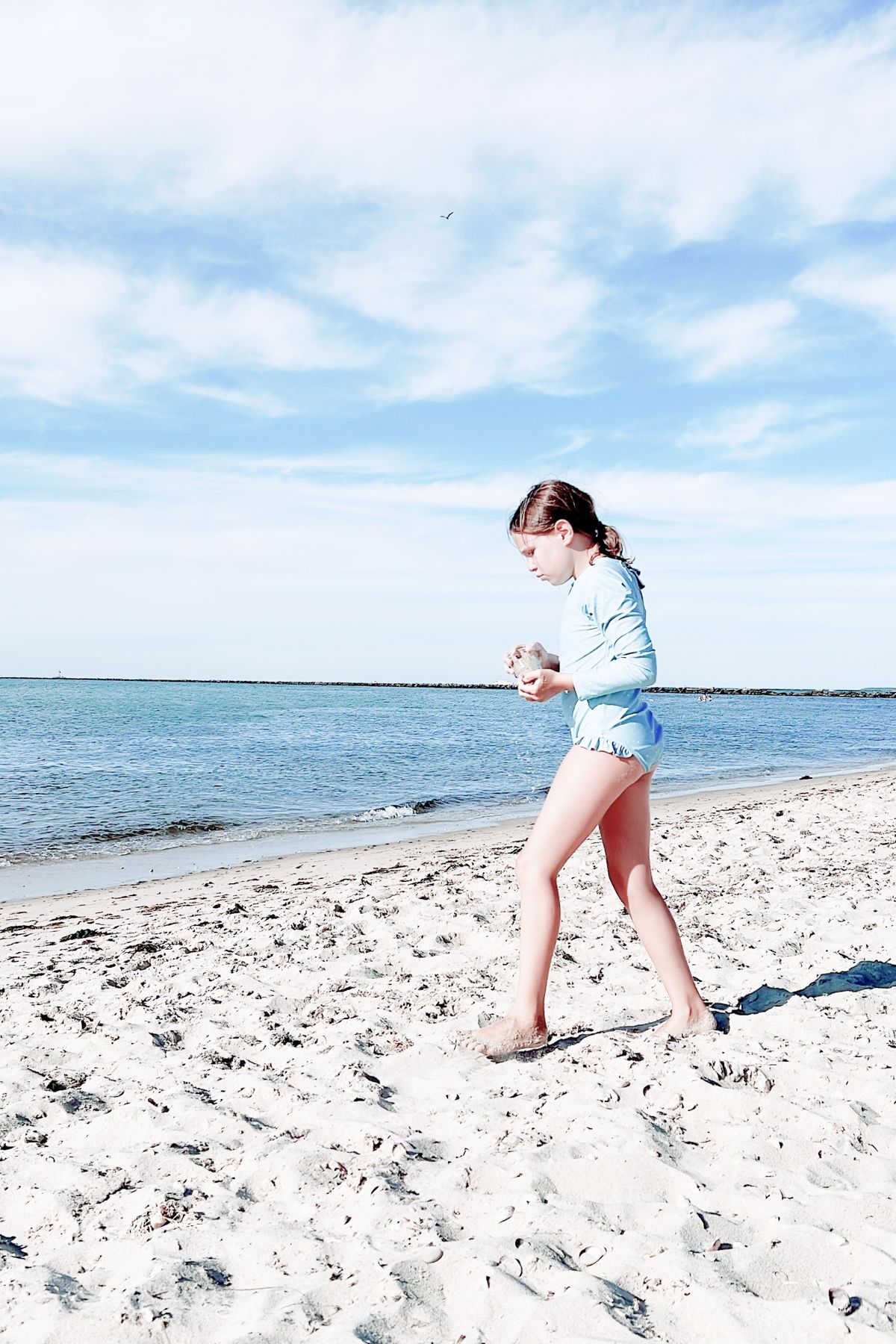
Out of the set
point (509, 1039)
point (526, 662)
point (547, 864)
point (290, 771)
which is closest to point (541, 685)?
point (526, 662)

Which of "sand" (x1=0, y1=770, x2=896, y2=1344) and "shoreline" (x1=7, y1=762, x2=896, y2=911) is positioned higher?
"sand" (x1=0, y1=770, x2=896, y2=1344)

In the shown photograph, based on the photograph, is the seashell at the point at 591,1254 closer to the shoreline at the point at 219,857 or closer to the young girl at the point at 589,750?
the young girl at the point at 589,750

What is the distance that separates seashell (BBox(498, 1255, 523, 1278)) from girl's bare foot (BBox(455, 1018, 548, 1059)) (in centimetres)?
123

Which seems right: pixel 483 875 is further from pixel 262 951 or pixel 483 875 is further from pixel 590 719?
pixel 590 719

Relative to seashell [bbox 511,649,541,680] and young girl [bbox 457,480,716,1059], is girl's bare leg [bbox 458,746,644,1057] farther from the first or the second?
seashell [bbox 511,649,541,680]

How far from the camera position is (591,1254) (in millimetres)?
2184

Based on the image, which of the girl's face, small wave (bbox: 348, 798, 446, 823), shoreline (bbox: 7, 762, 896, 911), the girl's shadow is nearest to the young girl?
the girl's face

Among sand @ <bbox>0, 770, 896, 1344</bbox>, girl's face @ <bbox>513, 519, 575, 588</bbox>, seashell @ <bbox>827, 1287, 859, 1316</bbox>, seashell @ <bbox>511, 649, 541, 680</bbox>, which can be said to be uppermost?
girl's face @ <bbox>513, 519, 575, 588</bbox>

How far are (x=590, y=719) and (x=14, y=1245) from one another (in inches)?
88.6

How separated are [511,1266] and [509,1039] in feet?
4.19

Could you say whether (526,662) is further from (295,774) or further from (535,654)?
(295,774)

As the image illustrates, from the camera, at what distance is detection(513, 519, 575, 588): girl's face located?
3320 mm

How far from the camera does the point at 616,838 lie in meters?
3.44

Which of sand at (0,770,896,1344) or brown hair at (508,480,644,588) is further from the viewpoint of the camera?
brown hair at (508,480,644,588)
